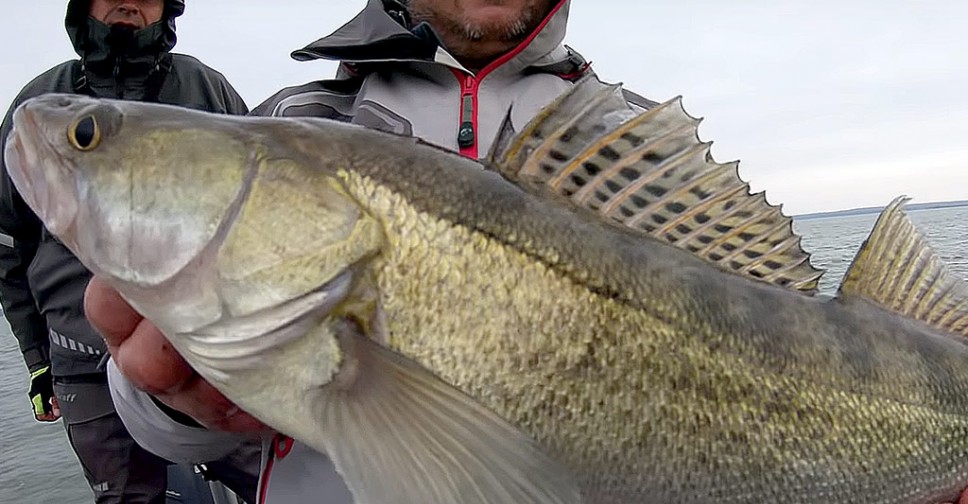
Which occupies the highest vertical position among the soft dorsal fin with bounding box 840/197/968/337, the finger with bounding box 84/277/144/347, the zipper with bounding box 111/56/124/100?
the soft dorsal fin with bounding box 840/197/968/337

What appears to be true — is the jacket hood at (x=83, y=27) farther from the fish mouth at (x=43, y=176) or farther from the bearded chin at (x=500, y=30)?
the fish mouth at (x=43, y=176)

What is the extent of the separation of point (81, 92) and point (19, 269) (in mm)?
1218

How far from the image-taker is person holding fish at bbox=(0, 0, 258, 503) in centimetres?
412

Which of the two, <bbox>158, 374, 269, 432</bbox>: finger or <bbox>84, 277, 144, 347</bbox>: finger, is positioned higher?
<bbox>84, 277, 144, 347</bbox>: finger

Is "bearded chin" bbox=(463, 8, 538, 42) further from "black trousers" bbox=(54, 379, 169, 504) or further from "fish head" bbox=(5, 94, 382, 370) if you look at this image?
"black trousers" bbox=(54, 379, 169, 504)

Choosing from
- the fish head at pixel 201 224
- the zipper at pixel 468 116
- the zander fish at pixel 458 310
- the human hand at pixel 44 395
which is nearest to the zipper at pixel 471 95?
the zipper at pixel 468 116

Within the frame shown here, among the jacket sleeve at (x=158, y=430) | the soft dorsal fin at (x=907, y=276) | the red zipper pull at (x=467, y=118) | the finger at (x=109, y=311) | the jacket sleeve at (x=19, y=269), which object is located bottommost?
the jacket sleeve at (x=19, y=269)

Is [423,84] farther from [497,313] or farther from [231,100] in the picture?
[231,100]

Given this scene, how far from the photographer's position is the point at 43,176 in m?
1.51

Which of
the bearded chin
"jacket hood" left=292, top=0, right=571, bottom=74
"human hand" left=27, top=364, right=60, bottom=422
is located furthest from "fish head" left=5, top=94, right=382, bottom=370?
"human hand" left=27, top=364, right=60, bottom=422

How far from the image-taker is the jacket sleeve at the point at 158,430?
1900 mm

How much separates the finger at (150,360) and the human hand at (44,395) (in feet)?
11.5

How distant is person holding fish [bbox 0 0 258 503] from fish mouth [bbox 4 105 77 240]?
2.82 metres

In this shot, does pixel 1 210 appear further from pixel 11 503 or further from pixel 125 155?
pixel 11 503
